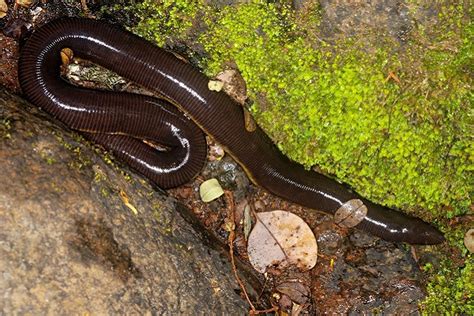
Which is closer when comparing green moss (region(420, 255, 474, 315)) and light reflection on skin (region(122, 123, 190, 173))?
light reflection on skin (region(122, 123, 190, 173))

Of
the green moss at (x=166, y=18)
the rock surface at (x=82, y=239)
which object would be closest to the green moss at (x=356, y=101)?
the green moss at (x=166, y=18)

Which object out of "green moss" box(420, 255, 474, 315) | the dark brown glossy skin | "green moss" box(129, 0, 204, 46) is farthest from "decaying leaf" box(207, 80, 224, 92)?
"green moss" box(420, 255, 474, 315)

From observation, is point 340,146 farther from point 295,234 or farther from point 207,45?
point 207,45

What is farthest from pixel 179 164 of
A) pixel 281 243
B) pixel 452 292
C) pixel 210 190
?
pixel 452 292

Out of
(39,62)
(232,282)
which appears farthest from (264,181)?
(39,62)

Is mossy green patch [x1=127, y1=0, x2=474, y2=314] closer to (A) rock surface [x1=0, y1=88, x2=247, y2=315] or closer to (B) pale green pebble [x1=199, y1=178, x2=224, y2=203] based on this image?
(B) pale green pebble [x1=199, y1=178, x2=224, y2=203]

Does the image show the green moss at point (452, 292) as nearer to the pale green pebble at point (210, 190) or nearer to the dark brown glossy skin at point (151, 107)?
the dark brown glossy skin at point (151, 107)

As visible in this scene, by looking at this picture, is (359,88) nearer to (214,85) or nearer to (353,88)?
(353,88)
